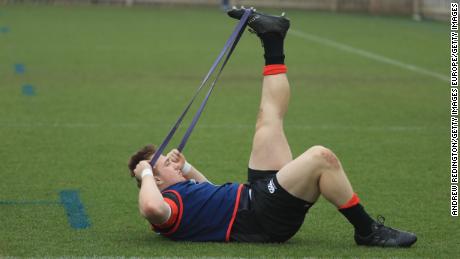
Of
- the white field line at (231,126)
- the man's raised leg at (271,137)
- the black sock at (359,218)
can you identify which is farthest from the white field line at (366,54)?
the black sock at (359,218)

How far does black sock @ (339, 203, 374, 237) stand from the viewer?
19.5ft

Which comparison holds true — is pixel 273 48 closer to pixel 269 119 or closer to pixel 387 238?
pixel 269 119

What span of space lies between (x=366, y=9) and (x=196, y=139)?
22503mm

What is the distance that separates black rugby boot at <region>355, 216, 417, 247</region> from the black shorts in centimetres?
42

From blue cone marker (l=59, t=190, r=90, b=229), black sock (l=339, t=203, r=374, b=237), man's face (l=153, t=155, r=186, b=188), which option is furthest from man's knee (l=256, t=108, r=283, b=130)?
blue cone marker (l=59, t=190, r=90, b=229)

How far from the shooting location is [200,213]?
607 centimetres

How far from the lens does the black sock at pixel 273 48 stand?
6.81 m

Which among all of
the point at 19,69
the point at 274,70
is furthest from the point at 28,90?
the point at 274,70

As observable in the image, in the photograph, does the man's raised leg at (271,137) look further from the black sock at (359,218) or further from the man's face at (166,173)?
the black sock at (359,218)

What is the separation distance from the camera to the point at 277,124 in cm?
647

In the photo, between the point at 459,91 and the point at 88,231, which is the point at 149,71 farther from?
the point at 88,231

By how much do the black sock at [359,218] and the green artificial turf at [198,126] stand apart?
0.12m

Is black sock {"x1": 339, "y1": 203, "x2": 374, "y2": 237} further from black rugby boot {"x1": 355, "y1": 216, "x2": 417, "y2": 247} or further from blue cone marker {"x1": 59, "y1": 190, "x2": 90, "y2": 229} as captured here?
blue cone marker {"x1": 59, "y1": 190, "x2": 90, "y2": 229}

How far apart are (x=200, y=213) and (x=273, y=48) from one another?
4.55ft
